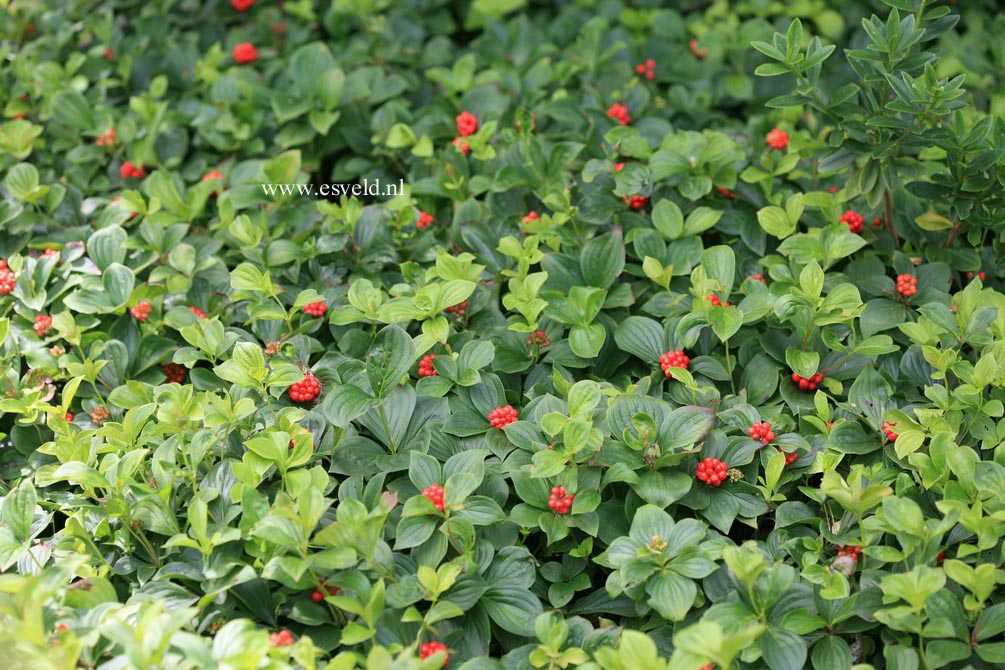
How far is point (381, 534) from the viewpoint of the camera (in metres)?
1.95

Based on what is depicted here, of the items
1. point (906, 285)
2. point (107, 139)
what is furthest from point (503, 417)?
point (107, 139)

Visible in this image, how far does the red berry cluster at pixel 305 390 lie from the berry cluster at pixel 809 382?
1.17m

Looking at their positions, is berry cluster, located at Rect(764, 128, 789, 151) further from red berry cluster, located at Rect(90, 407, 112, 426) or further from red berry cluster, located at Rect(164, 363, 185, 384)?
red berry cluster, located at Rect(90, 407, 112, 426)

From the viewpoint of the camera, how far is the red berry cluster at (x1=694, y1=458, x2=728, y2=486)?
2.03 meters

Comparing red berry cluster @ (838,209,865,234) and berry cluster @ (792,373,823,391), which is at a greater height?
red berry cluster @ (838,209,865,234)

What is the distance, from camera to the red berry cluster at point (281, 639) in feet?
5.60

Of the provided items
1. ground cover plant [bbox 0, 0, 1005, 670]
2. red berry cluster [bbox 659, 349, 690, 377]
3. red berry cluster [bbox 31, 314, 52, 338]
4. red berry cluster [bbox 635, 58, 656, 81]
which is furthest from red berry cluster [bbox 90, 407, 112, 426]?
red berry cluster [bbox 635, 58, 656, 81]

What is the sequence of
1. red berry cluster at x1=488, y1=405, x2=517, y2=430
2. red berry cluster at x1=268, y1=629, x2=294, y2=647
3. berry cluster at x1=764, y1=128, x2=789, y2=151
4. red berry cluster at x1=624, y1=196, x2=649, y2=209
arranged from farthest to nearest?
berry cluster at x1=764, y1=128, x2=789, y2=151 → red berry cluster at x1=624, y1=196, x2=649, y2=209 → red berry cluster at x1=488, y1=405, x2=517, y2=430 → red berry cluster at x1=268, y1=629, x2=294, y2=647

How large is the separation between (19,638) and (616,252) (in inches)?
64.5

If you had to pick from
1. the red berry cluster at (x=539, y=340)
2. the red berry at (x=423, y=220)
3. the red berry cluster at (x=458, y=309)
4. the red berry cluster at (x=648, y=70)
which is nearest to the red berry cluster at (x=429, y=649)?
the red berry cluster at (x=539, y=340)

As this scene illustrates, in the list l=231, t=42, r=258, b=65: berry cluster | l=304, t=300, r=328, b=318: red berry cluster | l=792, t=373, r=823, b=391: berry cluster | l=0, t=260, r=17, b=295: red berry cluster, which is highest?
l=231, t=42, r=258, b=65: berry cluster

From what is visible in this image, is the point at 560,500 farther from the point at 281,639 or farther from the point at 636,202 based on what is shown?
the point at 636,202

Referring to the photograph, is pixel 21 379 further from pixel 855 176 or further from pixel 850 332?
pixel 855 176

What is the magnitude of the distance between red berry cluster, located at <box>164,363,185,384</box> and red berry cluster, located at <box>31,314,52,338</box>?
33 cm
